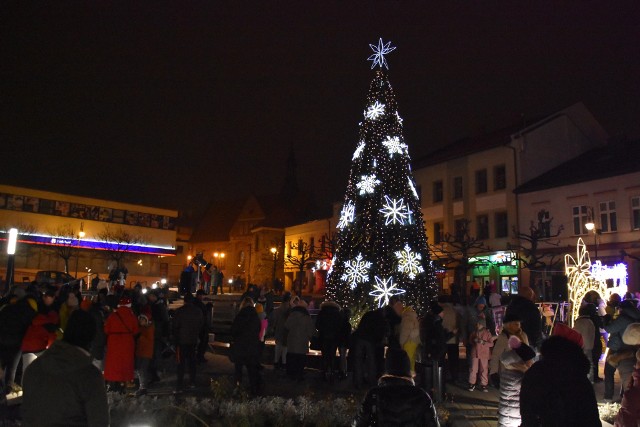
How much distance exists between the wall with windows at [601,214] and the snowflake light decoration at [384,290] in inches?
623

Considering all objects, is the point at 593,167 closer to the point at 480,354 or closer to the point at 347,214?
the point at 347,214

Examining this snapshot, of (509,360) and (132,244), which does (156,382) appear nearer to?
(509,360)

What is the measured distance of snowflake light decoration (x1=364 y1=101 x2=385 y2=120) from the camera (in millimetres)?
16237

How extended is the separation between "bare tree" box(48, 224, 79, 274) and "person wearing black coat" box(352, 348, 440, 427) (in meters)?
54.0

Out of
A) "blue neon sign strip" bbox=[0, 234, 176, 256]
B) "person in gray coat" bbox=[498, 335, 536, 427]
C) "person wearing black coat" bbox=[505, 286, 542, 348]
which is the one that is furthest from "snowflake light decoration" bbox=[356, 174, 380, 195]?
"blue neon sign strip" bbox=[0, 234, 176, 256]

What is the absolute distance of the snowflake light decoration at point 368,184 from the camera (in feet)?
51.5

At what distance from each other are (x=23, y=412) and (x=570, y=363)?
151 inches

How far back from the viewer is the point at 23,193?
53.2 metres

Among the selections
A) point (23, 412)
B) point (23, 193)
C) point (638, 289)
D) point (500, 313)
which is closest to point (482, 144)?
point (638, 289)

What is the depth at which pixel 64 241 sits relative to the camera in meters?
53.8

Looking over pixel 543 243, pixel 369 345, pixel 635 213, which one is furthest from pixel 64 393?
pixel 543 243

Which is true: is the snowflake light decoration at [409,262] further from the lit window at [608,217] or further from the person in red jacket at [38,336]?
the lit window at [608,217]

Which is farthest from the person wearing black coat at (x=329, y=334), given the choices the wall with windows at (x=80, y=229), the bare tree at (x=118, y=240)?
the bare tree at (x=118, y=240)

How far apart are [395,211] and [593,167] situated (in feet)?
70.6
